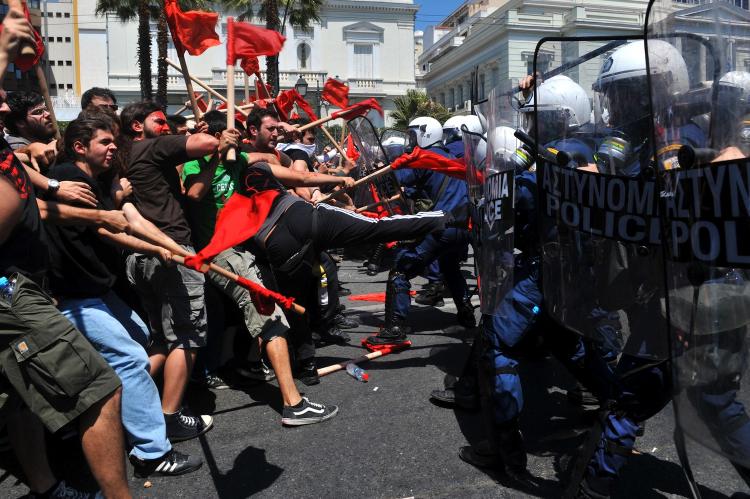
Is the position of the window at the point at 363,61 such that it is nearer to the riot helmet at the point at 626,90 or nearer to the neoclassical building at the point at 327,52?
the neoclassical building at the point at 327,52

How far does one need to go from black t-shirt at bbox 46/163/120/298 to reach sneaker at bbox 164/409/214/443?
3.04 feet

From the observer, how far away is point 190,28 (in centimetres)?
422

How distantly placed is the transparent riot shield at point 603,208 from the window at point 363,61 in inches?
2082

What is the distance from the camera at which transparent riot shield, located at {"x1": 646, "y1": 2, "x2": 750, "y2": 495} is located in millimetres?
1476

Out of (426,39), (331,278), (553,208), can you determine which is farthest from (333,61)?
(553,208)

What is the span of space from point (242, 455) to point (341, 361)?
176cm

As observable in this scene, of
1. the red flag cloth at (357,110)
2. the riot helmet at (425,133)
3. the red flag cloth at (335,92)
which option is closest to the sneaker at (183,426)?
the red flag cloth at (357,110)

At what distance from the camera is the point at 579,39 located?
2404 mm

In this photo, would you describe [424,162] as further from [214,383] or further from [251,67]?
[251,67]

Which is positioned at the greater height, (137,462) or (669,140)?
(669,140)

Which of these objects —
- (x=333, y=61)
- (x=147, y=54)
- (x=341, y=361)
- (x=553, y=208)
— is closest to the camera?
(x=553, y=208)

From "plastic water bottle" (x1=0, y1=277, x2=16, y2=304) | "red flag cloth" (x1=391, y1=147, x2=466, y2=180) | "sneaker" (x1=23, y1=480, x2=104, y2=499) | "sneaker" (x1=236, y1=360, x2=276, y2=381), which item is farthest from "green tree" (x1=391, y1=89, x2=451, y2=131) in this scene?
"plastic water bottle" (x1=0, y1=277, x2=16, y2=304)

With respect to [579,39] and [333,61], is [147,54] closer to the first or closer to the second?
[579,39]

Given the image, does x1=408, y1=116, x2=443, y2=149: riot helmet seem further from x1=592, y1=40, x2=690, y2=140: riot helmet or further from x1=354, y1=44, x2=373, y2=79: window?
x1=354, y1=44, x2=373, y2=79: window
